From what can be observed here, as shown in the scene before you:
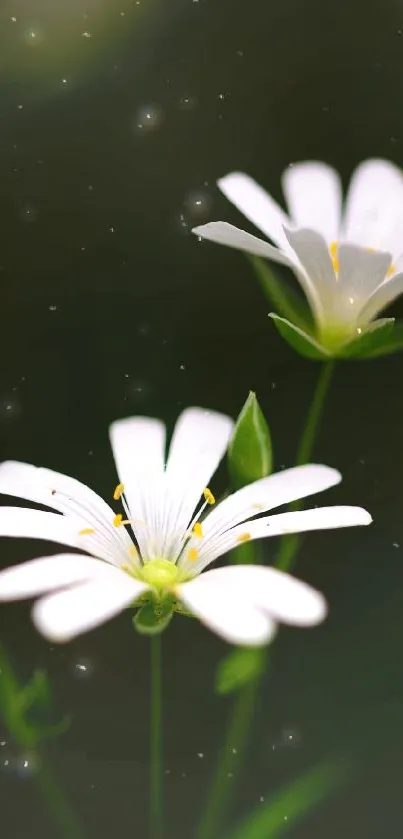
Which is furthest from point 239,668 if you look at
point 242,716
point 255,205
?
point 255,205

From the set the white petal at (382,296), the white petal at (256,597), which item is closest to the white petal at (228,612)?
the white petal at (256,597)

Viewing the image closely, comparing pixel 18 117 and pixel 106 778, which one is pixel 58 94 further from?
pixel 106 778

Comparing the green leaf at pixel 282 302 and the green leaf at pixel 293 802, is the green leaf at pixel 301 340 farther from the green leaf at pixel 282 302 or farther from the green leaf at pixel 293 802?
the green leaf at pixel 293 802

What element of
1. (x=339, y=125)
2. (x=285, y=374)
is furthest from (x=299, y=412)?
(x=339, y=125)

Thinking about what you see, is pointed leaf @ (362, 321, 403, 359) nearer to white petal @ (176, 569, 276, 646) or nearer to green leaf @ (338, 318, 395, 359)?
green leaf @ (338, 318, 395, 359)

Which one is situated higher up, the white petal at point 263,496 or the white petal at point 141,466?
the white petal at point 141,466
